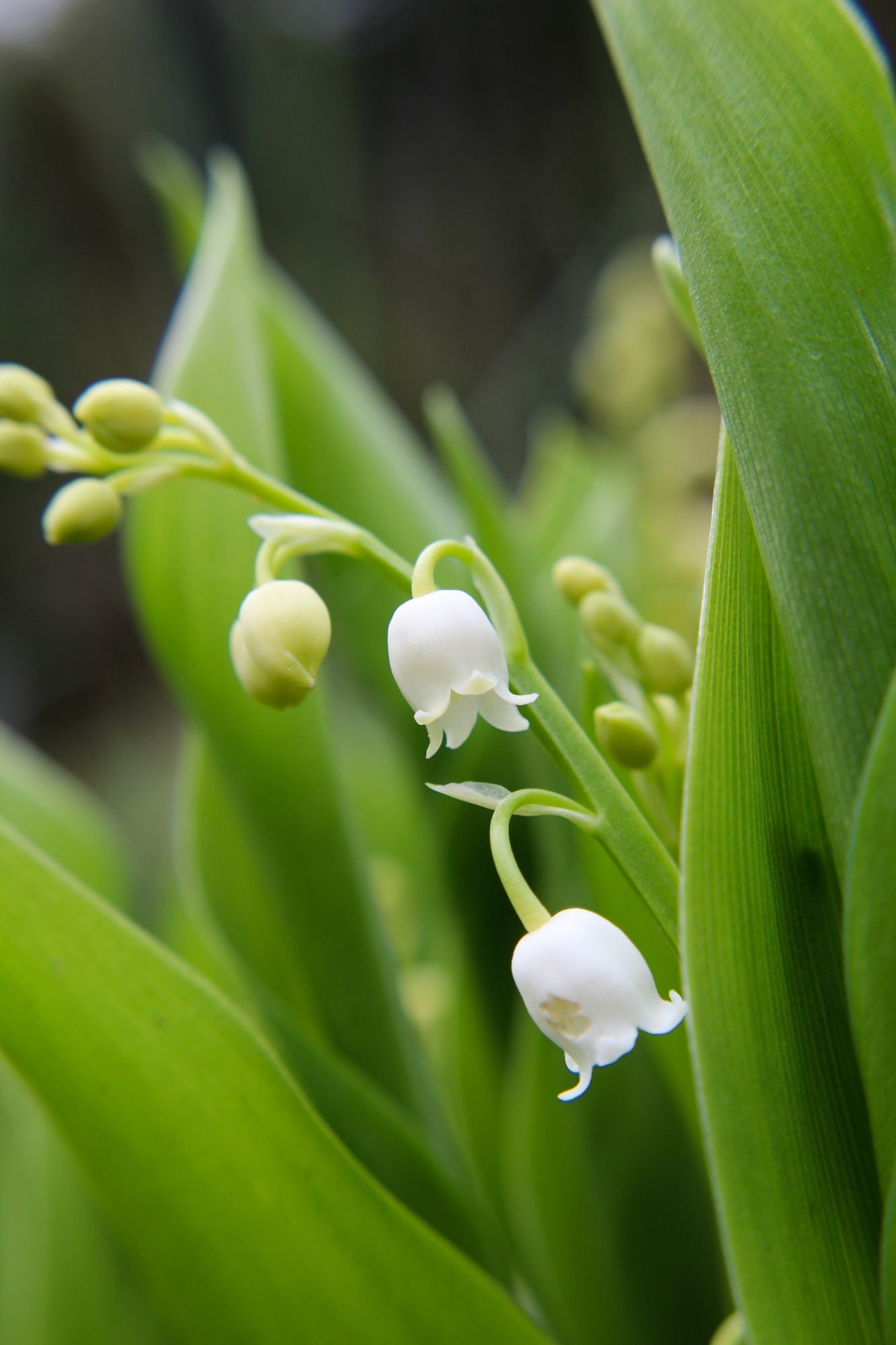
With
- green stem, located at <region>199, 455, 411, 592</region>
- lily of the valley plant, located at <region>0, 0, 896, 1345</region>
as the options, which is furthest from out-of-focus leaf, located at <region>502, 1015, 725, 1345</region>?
green stem, located at <region>199, 455, 411, 592</region>

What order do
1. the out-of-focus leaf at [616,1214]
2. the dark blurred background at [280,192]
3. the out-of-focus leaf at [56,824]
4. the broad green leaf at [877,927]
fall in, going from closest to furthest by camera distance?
the broad green leaf at [877,927] < the out-of-focus leaf at [616,1214] < the out-of-focus leaf at [56,824] < the dark blurred background at [280,192]

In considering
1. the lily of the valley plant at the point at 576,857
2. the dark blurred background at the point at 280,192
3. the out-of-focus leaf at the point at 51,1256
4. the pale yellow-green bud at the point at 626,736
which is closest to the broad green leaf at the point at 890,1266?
the lily of the valley plant at the point at 576,857

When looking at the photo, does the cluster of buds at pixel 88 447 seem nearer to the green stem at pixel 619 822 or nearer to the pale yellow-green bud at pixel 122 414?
the pale yellow-green bud at pixel 122 414

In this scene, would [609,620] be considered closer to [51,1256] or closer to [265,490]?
[265,490]

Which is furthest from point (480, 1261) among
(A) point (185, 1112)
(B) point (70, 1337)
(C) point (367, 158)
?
(C) point (367, 158)

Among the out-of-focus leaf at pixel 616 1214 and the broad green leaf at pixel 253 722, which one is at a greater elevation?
the broad green leaf at pixel 253 722

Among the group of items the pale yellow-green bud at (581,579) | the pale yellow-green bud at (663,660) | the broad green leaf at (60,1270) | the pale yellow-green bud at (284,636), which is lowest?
the broad green leaf at (60,1270)
